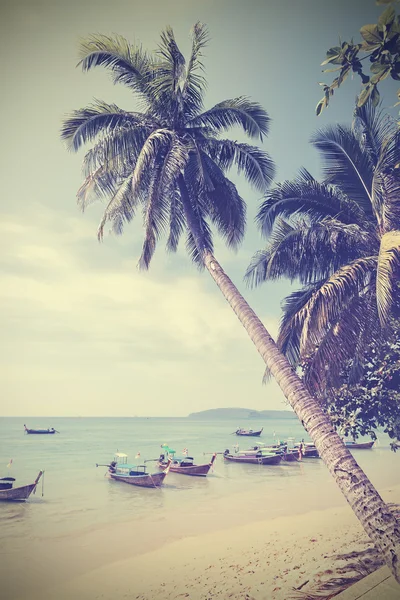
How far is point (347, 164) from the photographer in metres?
11.1

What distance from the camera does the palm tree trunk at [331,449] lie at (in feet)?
19.2

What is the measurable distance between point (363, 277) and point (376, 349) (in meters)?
2.19

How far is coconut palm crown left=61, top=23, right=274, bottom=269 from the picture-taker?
9.91m

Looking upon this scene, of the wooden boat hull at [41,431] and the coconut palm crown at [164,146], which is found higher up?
the wooden boat hull at [41,431]

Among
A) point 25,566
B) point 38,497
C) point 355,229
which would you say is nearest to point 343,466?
point 355,229

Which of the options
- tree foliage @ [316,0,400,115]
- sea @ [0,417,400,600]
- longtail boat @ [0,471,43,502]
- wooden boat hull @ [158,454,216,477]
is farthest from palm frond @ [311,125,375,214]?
wooden boat hull @ [158,454,216,477]

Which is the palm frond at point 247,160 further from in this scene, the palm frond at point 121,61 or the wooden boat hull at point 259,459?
the wooden boat hull at point 259,459

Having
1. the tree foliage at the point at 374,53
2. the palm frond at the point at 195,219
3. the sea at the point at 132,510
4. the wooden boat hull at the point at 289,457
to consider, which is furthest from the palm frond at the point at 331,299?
the wooden boat hull at the point at 289,457

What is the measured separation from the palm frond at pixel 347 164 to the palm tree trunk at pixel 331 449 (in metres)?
4.75

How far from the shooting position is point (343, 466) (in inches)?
256

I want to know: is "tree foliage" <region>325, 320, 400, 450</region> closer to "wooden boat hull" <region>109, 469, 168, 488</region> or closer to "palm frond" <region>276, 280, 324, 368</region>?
"palm frond" <region>276, 280, 324, 368</region>

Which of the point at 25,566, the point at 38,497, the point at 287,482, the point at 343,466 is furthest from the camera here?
the point at 287,482

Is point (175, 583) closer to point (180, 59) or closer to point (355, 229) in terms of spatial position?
point (355, 229)

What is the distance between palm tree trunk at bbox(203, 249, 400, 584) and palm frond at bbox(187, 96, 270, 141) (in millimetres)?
4668
